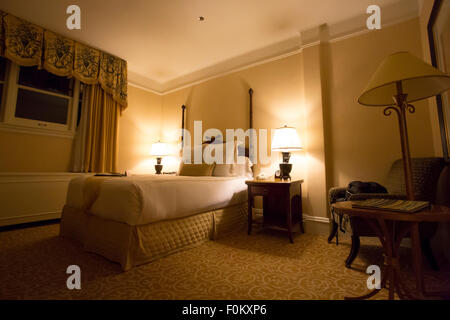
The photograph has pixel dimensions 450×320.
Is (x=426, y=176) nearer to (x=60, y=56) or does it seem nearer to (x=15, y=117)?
(x=60, y=56)

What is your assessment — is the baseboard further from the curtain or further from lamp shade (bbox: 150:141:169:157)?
lamp shade (bbox: 150:141:169:157)

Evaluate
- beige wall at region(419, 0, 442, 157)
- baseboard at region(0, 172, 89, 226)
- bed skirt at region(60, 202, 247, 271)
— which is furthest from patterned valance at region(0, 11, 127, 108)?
beige wall at region(419, 0, 442, 157)

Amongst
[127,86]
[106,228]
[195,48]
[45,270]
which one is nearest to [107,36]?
[127,86]

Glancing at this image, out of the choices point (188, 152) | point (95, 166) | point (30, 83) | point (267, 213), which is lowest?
point (267, 213)

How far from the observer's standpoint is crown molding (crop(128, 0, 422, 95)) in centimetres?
242

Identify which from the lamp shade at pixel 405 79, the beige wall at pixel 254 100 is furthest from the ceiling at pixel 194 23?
the lamp shade at pixel 405 79

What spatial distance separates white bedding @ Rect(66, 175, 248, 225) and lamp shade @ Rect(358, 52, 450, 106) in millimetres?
1642

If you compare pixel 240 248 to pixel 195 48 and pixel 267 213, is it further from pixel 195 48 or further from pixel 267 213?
pixel 195 48

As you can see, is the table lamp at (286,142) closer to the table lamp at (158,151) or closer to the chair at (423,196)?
the chair at (423,196)

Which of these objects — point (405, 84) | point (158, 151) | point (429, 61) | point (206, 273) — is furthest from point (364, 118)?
point (158, 151)

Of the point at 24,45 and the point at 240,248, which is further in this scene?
the point at 24,45

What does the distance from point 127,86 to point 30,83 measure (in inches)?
56.1

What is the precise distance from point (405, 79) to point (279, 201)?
192 centimetres

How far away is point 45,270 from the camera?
1.61 meters
